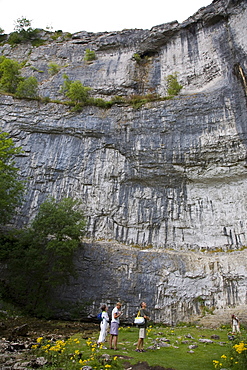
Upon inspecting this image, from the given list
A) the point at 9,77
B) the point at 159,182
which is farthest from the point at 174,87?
the point at 9,77

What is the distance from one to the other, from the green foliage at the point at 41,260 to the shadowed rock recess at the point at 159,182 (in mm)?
1558

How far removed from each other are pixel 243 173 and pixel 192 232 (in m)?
6.11

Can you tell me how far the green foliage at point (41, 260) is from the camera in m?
16.0

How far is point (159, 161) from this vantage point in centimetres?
2275

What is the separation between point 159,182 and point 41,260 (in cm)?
1125

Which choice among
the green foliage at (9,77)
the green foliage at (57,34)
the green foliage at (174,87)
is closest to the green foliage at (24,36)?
the green foliage at (57,34)

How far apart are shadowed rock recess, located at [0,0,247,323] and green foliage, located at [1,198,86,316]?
156 cm

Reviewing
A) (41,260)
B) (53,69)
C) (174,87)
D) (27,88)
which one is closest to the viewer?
(41,260)

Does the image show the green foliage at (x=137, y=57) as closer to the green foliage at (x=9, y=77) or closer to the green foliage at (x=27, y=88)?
the green foliage at (x=27, y=88)

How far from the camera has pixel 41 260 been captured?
16484 millimetres

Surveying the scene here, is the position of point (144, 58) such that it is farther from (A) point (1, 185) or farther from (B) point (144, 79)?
(A) point (1, 185)

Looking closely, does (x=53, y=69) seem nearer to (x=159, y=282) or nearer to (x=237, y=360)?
(x=159, y=282)

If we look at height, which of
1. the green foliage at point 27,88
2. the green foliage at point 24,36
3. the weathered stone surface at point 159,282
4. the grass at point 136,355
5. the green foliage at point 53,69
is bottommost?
the grass at point 136,355

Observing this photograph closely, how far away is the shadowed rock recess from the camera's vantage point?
17.7m
